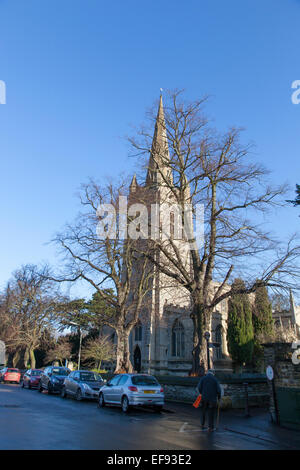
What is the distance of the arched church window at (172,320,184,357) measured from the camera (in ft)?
143

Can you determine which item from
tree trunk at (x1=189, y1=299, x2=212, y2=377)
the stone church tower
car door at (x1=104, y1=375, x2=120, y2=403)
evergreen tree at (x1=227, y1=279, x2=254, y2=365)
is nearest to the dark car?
car door at (x1=104, y1=375, x2=120, y2=403)

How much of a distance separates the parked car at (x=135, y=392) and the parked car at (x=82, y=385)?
10.6ft

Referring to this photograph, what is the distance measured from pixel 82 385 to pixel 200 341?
6416 mm

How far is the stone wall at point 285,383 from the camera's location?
37.8ft

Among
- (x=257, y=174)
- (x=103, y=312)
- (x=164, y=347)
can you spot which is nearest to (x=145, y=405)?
(x=257, y=174)

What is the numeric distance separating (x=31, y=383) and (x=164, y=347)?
67.2 ft

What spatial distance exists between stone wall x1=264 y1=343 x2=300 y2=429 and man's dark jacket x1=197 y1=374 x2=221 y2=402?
264 cm

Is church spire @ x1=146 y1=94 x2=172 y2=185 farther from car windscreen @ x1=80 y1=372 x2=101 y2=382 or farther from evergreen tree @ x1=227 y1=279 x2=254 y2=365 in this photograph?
evergreen tree @ x1=227 y1=279 x2=254 y2=365

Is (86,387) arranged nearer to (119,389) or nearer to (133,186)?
(119,389)

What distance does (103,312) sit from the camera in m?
37.9

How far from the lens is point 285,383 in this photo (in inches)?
495
